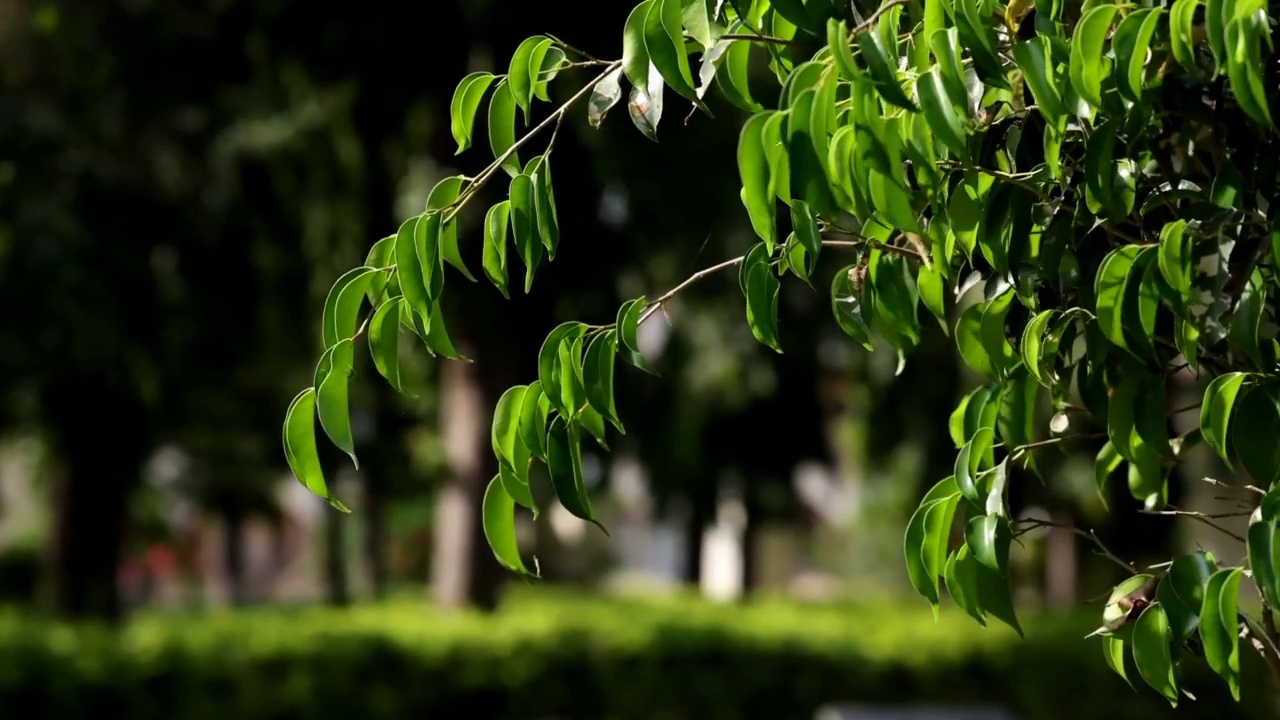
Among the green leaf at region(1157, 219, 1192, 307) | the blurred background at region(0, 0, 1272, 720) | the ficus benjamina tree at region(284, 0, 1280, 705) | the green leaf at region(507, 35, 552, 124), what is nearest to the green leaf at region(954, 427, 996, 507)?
the ficus benjamina tree at region(284, 0, 1280, 705)

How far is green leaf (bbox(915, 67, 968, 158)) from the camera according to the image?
4.22 ft

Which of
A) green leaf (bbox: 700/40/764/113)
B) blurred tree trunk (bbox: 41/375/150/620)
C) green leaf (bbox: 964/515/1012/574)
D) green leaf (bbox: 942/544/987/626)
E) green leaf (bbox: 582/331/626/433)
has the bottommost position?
green leaf (bbox: 942/544/987/626)

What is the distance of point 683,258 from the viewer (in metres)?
9.68

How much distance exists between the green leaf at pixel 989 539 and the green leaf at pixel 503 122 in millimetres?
611

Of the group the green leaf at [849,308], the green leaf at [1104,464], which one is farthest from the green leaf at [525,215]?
the green leaf at [1104,464]

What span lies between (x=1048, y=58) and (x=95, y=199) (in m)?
8.31

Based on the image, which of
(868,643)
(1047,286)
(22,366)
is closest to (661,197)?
(868,643)

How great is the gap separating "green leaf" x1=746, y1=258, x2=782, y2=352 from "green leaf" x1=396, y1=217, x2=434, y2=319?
Answer: 34 cm

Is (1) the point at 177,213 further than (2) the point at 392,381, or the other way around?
(1) the point at 177,213

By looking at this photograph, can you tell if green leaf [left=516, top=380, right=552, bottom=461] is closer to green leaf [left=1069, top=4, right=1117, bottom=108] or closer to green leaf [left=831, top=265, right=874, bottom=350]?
green leaf [left=831, top=265, right=874, bottom=350]

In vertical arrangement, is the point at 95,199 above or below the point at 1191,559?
above

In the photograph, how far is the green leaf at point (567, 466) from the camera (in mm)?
1573

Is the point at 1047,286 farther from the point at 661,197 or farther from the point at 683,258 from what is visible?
the point at 683,258

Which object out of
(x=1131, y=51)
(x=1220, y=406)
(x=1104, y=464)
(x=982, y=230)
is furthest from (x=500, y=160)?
(x=1104, y=464)
